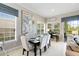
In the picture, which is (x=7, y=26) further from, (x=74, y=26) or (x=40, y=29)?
(x=74, y=26)

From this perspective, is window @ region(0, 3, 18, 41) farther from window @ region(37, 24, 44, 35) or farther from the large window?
the large window

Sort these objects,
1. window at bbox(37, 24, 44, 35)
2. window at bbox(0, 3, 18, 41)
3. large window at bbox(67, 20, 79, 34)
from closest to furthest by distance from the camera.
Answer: window at bbox(0, 3, 18, 41) → large window at bbox(67, 20, 79, 34) → window at bbox(37, 24, 44, 35)

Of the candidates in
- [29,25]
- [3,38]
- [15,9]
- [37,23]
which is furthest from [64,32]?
[3,38]

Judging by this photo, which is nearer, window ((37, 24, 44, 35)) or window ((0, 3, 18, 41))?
window ((0, 3, 18, 41))

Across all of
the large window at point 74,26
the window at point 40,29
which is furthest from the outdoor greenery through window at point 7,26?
the large window at point 74,26

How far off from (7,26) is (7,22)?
18cm

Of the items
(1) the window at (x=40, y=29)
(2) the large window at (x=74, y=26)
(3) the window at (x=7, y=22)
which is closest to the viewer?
(3) the window at (x=7, y=22)

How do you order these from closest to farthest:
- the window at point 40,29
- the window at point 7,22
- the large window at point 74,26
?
the window at point 7,22, the large window at point 74,26, the window at point 40,29

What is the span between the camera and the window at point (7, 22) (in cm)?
377

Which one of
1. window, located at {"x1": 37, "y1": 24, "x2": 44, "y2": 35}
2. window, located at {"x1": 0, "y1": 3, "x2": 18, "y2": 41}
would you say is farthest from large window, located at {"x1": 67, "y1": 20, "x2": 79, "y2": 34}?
window, located at {"x1": 0, "y1": 3, "x2": 18, "y2": 41}

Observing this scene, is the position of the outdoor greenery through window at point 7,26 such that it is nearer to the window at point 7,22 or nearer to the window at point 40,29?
the window at point 7,22

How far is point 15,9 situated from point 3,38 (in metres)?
1.39

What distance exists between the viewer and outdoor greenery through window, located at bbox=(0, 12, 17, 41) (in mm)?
3816

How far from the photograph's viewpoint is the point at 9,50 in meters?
3.92
